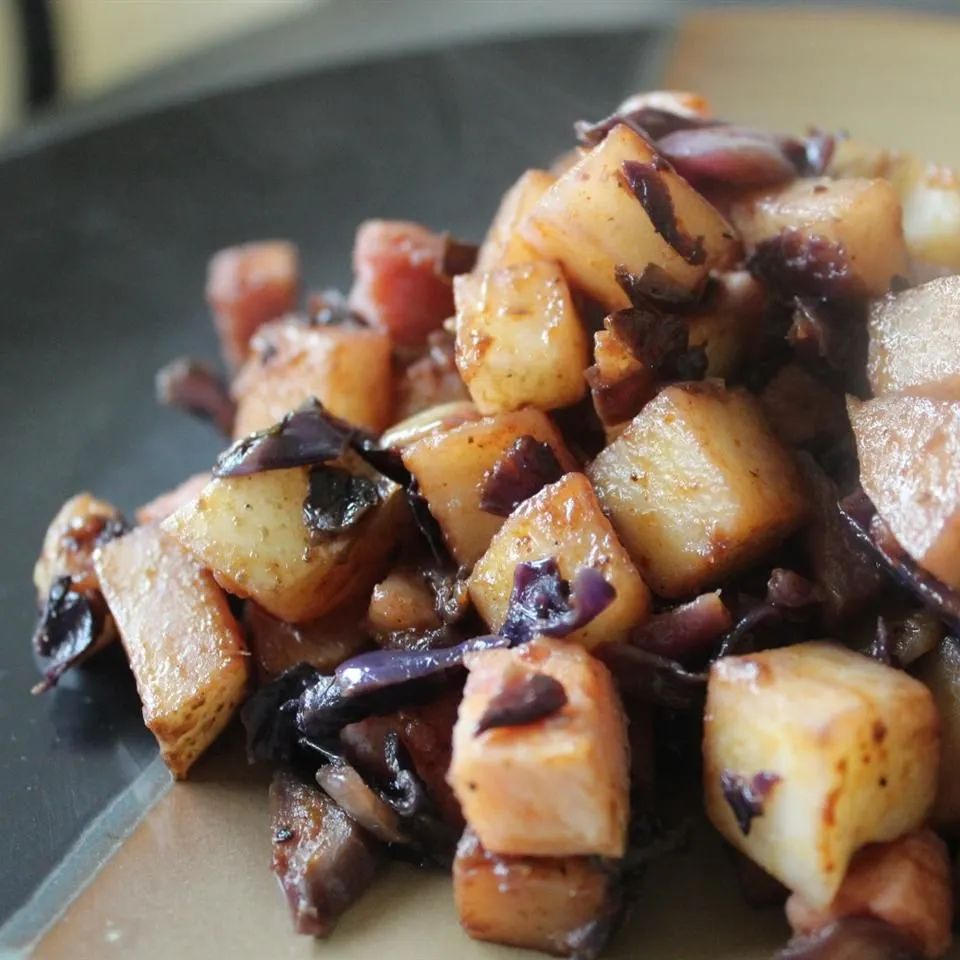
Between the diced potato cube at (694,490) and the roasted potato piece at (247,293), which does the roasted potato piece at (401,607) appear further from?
the roasted potato piece at (247,293)

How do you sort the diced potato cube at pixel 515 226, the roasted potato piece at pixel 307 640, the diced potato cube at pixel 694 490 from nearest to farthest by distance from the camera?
1. the diced potato cube at pixel 694 490
2. the roasted potato piece at pixel 307 640
3. the diced potato cube at pixel 515 226

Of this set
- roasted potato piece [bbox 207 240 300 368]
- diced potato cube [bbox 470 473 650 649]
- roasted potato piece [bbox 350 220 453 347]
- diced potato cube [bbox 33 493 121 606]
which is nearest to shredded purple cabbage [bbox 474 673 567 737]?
diced potato cube [bbox 470 473 650 649]

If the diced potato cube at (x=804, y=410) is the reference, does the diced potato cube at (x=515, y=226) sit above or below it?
above

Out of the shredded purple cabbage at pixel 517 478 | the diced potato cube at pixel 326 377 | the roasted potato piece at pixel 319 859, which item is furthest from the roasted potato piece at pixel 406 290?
the roasted potato piece at pixel 319 859

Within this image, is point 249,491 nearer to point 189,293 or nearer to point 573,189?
point 573,189

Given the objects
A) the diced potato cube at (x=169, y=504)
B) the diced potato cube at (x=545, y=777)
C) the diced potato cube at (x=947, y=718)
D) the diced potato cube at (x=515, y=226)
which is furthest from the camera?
the diced potato cube at (x=169, y=504)

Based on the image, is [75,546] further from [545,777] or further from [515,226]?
[545,777]

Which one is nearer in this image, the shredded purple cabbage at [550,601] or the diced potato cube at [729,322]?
the shredded purple cabbage at [550,601]

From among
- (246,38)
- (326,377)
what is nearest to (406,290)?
(326,377)

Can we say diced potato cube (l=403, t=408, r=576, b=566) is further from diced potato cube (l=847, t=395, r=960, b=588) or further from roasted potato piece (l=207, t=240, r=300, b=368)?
roasted potato piece (l=207, t=240, r=300, b=368)
